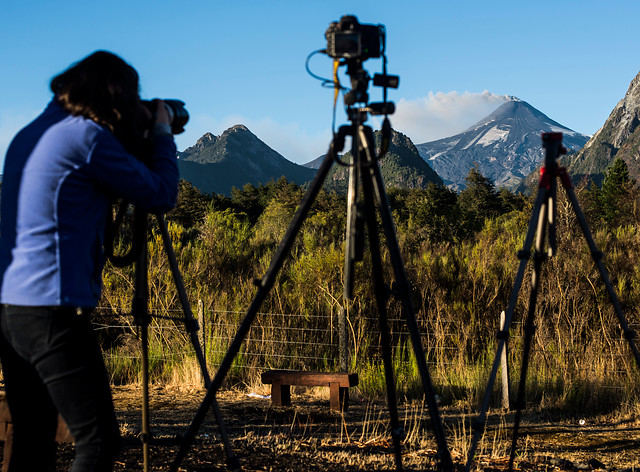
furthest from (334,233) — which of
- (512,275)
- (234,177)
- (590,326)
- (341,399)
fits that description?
(234,177)

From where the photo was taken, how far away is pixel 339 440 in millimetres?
4152

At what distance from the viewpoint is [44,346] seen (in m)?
1.65

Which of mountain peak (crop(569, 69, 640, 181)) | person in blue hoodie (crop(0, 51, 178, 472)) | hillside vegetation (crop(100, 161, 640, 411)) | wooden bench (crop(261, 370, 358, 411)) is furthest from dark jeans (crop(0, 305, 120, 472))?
mountain peak (crop(569, 69, 640, 181))

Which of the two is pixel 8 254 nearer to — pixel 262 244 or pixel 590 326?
pixel 590 326

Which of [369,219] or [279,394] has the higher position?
[369,219]

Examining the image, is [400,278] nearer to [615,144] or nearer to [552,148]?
[552,148]

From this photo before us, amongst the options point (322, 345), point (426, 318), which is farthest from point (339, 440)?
point (426, 318)

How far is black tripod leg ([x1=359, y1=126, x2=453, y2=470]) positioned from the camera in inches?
90.5

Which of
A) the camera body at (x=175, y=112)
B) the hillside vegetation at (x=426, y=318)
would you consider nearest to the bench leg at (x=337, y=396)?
the hillside vegetation at (x=426, y=318)

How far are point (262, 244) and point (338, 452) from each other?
29.6 feet

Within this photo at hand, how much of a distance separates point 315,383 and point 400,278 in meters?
3.52

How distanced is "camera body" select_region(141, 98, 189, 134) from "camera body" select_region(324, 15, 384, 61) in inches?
23.0

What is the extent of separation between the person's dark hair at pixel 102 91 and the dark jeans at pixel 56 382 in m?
0.54

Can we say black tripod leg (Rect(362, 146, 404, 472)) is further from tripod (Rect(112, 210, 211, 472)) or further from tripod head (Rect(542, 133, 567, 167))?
tripod head (Rect(542, 133, 567, 167))
